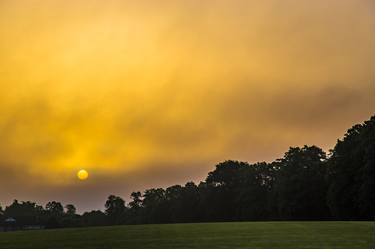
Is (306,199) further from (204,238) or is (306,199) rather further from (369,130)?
(204,238)

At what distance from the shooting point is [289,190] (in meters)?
117

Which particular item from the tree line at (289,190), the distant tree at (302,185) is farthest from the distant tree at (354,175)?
the distant tree at (302,185)

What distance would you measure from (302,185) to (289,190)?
3.45 meters

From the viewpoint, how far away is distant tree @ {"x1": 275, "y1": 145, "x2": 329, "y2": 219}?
11269cm

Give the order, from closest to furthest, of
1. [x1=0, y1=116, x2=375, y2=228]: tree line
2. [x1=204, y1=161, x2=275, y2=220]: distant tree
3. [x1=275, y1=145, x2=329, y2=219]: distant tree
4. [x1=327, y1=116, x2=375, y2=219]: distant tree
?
1. [x1=327, y1=116, x2=375, y2=219]: distant tree
2. [x1=0, y1=116, x2=375, y2=228]: tree line
3. [x1=275, y1=145, x2=329, y2=219]: distant tree
4. [x1=204, y1=161, x2=275, y2=220]: distant tree

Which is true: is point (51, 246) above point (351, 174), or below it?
below

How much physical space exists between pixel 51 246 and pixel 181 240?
27.9 ft

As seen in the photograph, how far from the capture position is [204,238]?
110ft

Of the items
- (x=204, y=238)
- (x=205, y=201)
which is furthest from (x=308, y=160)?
(x=204, y=238)

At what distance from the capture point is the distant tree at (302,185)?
112688 millimetres

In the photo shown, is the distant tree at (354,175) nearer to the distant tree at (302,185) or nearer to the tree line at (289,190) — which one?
the tree line at (289,190)

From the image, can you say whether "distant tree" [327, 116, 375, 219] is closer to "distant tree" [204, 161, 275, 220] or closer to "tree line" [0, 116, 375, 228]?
"tree line" [0, 116, 375, 228]

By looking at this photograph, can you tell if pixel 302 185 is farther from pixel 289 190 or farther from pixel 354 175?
pixel 354 175

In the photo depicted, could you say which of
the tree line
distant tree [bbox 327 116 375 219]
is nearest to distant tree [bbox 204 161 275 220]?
the tree line
